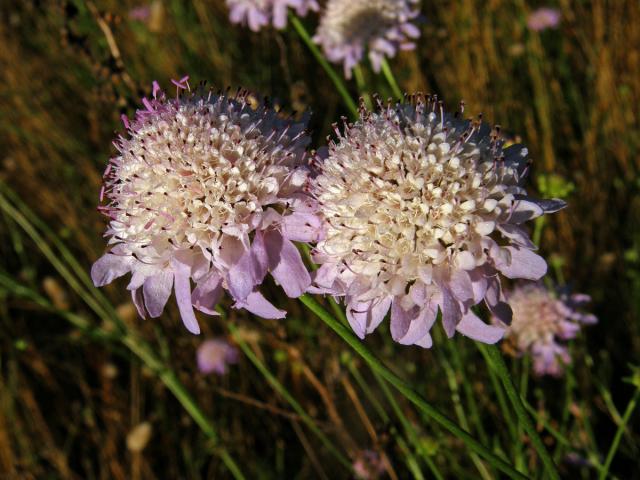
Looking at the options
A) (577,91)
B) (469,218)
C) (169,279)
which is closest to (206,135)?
(169,279)

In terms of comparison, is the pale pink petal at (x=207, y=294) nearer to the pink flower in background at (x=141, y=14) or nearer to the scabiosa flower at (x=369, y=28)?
the scabiosa flower at (x=369, y=28)

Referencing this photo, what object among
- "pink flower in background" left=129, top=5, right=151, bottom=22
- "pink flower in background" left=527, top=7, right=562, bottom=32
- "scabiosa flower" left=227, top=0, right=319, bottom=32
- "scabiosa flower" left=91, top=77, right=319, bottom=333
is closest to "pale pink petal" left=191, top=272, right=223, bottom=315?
"scabiosa flower" left=91, top=77, right=319, bottom=333

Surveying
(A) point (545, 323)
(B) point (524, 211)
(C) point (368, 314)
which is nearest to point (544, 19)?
(A) point (545, 323)

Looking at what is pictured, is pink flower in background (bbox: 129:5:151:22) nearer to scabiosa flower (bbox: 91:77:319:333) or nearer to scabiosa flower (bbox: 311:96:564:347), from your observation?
scabiosa flower (bbox: 91:77:319:333)

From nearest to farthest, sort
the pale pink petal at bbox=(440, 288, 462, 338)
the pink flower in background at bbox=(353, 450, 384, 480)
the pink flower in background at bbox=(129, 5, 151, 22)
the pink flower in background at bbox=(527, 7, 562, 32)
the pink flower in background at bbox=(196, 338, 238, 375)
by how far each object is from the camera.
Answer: the pale pink petal at bbox=(440, 288, 462, 338) → the pink flower in background at bbox=(353, 450, 384, 480) → the pink flower in background at bbox=(196, 338, 238, 375) → the pink flower in background at bbox=(527, 7, 562, 32) → the pink flower in background at bbox=(129, 5, 151, 22)

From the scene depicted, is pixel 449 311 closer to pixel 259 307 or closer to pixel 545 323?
pixel 259 307

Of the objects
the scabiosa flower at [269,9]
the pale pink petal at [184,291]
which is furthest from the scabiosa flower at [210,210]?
the scabiosa flower at [269,9]
